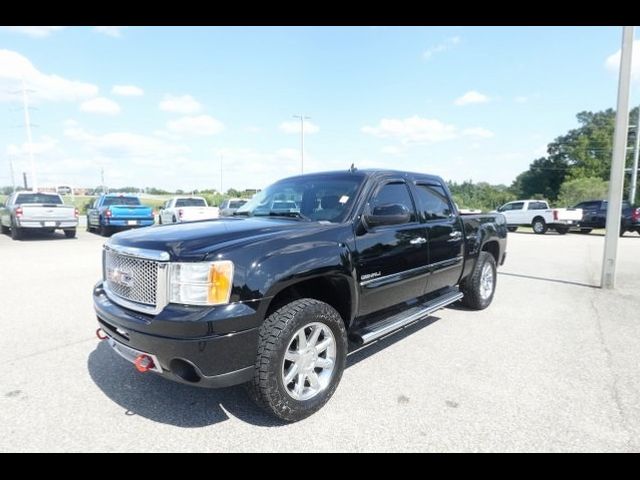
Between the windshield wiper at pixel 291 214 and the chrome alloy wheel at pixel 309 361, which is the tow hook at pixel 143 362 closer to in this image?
the chrome alloy wheel at pixel 309 361

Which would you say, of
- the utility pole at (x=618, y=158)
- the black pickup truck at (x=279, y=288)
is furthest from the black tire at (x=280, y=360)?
the utility pole at (x=618, y=158)

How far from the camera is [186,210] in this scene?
1622 cm

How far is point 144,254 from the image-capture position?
8.85 ft

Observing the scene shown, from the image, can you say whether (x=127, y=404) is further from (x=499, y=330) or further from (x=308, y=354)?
(x=499, y=330)

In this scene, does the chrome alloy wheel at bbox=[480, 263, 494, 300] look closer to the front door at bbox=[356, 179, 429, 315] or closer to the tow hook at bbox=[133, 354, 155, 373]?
the front door at bbox=[356, 179, 429, 315]

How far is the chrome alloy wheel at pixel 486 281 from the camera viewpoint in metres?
5.63

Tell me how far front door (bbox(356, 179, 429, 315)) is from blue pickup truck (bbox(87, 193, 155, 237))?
46.9 ft

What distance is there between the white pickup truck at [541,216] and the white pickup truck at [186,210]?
14.1 m

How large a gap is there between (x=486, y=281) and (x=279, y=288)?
4.16 m

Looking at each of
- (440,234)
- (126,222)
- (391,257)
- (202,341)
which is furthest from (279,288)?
(126,222)

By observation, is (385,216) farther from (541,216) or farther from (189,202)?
(541,216)
